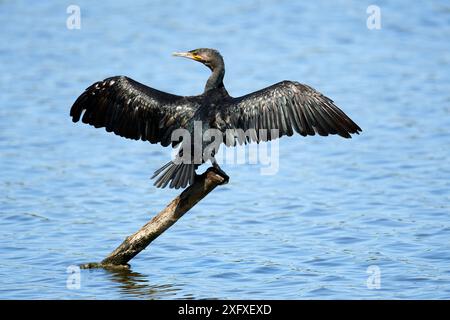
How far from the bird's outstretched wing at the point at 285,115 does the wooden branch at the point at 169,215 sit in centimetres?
72

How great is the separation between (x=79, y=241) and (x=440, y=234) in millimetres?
4098

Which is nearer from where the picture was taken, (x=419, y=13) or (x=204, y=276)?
(x=204, y=276)

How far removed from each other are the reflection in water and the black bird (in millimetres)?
1408

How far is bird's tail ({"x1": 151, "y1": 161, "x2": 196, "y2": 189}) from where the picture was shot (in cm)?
870

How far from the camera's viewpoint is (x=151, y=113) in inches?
385
